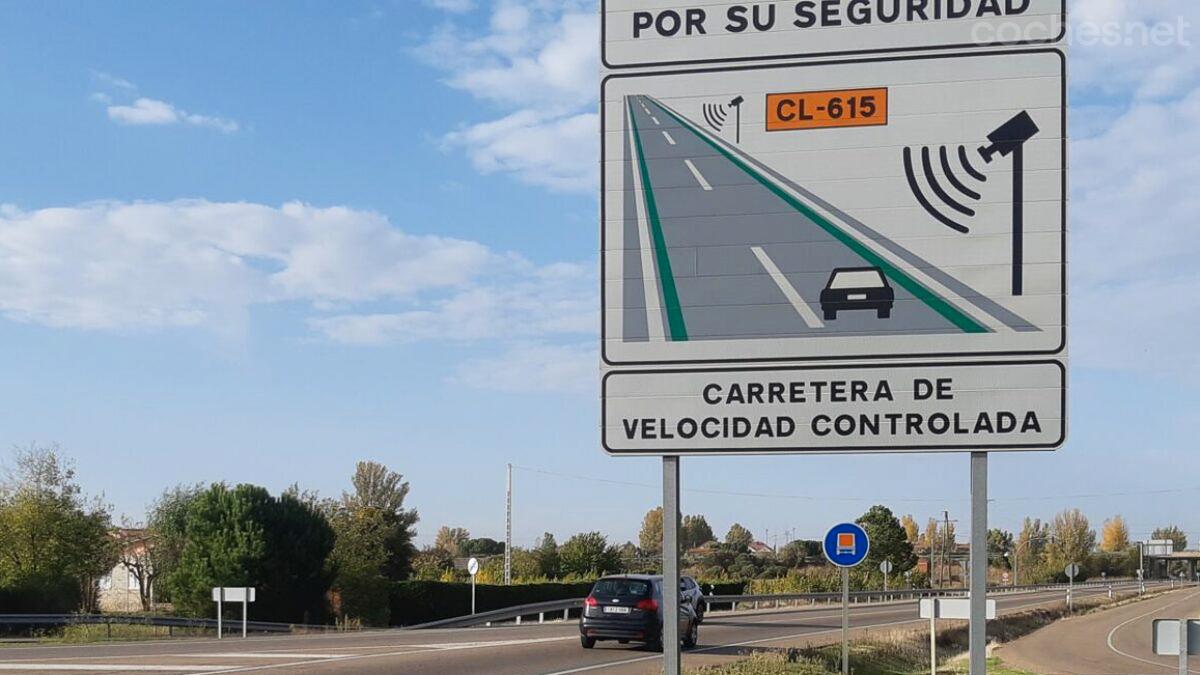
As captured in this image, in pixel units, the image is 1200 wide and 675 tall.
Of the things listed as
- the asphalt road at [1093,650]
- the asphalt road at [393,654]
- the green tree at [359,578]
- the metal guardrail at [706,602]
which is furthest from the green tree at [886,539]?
the asphalt road at [393,654]

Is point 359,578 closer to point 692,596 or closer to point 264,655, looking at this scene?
point 692,596

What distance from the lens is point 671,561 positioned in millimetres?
7082

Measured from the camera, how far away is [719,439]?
22.9ft

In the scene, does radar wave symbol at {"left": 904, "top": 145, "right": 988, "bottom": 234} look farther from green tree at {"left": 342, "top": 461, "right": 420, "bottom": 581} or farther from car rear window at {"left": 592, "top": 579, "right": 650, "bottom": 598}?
green tree at {"left": 342, "top": 461, "right": 420, "bottom": 581}

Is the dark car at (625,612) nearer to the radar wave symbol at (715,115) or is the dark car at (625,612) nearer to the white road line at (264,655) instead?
the white road line at (264,655)

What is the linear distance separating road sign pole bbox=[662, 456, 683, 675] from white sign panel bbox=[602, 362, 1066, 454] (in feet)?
0.46

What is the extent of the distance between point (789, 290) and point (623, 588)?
19972 mm

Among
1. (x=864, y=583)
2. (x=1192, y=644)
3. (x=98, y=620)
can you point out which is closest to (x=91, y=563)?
(x=98, y=620)

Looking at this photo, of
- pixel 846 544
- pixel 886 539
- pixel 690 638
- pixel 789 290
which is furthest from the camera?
pixel 886 539

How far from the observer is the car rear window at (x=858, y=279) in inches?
266

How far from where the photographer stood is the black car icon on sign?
6.73 meters

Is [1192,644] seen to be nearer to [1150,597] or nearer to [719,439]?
[719,439]

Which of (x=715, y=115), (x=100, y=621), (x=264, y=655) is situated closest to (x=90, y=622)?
(x=100, y=621)

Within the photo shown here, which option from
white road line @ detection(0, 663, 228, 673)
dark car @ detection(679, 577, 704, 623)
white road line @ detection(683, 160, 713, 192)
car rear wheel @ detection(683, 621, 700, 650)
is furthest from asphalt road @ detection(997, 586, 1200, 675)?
white road line @ detection(683, 160, 713, 192)
